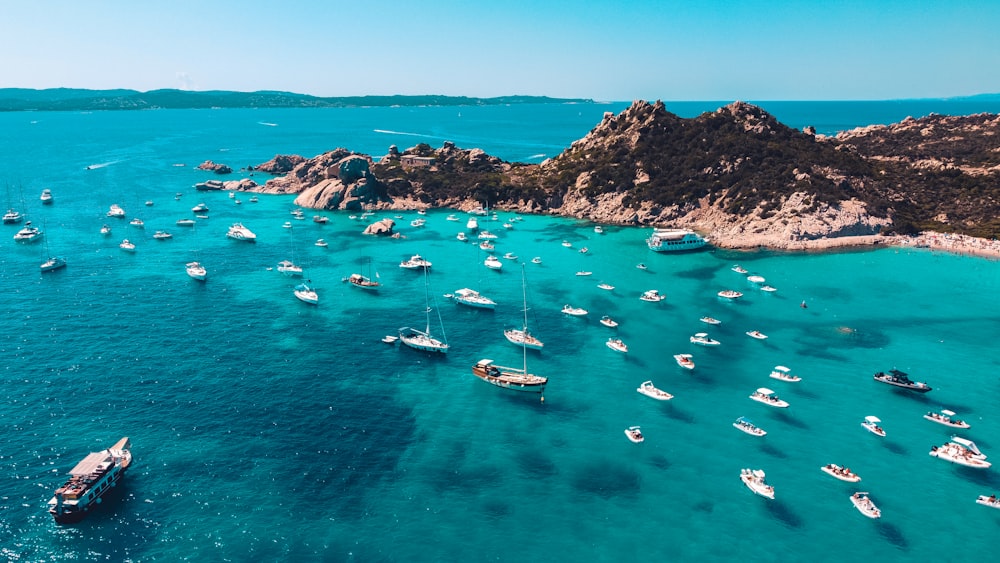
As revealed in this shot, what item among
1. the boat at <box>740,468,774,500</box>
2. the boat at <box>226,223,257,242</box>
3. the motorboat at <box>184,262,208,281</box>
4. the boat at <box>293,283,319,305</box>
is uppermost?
the boat at <box>226,223,257,242</box>

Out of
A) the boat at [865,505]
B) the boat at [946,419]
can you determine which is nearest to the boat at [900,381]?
the boat at [946,419]

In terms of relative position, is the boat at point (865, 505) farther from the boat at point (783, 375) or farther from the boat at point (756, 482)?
the boat at point (783, 375)

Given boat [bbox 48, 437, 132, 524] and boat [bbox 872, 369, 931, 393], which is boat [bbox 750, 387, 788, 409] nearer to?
boat [bbox 872, 369, 931, 393]

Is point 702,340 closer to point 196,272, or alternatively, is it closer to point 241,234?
point 196,272

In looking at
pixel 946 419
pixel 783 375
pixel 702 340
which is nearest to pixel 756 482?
pixel 783 375

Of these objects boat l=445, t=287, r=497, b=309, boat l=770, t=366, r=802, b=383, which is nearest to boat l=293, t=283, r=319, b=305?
boat l=445, t=287, r=497, b=309

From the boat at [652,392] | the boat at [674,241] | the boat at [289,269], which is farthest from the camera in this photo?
the boat at [674,241]
